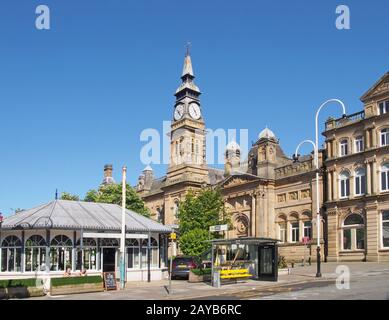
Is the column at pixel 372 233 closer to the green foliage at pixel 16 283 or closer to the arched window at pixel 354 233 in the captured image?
the arched window at pixel 354 233

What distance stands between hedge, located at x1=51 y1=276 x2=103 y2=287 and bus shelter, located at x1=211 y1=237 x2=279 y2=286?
698 centimetres

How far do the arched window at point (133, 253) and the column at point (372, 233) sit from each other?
2392cm

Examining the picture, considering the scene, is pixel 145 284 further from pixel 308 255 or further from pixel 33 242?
pixel 308 255

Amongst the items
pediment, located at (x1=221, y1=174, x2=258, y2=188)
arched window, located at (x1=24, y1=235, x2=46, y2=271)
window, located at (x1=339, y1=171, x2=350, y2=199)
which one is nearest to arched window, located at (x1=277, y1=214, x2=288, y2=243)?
pediment, located at (x1=221, y1=174, x2=258, y2=188)

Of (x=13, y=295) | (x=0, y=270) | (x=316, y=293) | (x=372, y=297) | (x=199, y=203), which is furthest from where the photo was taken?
(x=199, y=203)

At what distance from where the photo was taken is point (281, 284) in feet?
104

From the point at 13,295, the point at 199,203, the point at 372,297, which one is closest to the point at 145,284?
the point at 13,295

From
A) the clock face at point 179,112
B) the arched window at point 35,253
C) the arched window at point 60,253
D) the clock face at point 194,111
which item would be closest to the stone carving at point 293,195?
the clock face at point 194,111

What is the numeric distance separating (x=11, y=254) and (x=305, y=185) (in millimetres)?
35866

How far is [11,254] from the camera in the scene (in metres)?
33.8

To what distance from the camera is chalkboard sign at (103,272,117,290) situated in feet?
101

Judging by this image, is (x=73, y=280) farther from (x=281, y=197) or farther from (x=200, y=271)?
(x=281, y=197)

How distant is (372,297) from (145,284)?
17.7m

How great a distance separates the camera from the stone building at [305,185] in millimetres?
50812
